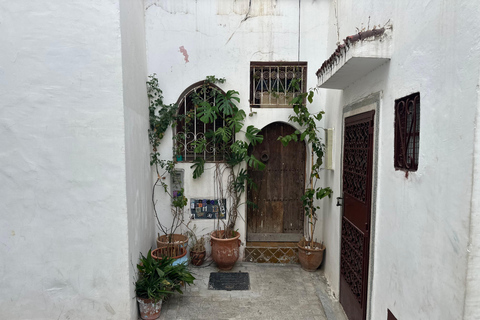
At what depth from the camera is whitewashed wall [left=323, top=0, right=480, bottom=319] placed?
1.43 metres

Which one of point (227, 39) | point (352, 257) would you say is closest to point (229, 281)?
point (352, 257)

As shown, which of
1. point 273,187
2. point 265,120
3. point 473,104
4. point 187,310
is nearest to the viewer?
point 473,104

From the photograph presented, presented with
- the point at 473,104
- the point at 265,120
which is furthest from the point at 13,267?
the point at 473,104

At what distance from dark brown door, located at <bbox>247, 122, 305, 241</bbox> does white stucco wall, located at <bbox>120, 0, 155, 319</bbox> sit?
65.3 inches

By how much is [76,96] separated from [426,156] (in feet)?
10.00

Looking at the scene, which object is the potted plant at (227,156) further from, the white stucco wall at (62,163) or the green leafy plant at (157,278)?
the white stucco wall at (62,163)

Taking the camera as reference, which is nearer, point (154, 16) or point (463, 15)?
point (463, 15)

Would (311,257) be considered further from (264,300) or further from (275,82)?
(275,82)

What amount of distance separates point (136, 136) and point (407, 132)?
2886 millimetres

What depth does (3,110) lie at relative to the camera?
2871 millimetres

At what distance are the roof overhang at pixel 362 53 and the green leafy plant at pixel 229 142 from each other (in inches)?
70.8

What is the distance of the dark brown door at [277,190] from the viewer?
4707mm

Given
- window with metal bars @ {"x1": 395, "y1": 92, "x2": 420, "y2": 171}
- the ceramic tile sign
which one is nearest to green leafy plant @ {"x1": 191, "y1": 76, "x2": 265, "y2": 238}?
the ceramic tile sign

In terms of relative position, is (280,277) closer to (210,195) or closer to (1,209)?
(210,195)
